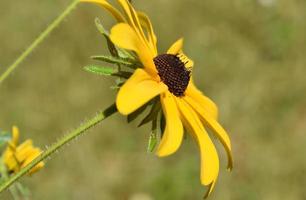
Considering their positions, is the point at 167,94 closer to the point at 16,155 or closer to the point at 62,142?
the point at 62,142

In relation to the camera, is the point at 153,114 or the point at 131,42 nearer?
the point at 131,42

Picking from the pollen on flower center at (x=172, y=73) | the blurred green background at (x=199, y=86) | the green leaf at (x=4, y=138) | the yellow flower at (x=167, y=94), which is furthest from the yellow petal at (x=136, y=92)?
the blurred green background at (x=199, y=86)

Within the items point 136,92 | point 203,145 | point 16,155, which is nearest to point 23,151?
point 16,155

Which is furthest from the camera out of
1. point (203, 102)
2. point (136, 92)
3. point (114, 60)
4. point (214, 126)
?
point (203, 102)

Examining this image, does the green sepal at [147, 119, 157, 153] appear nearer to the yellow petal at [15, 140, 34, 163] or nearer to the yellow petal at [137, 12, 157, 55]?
the yellow petal at [137, 12, 157, 55]

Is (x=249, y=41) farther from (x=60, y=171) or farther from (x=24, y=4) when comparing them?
(x=60, y=171)

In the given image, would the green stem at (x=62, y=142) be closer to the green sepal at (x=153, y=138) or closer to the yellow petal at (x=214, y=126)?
the green sepal at (x=153, y=138)

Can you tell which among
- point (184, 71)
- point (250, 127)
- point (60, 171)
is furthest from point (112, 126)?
point (184, 71)
